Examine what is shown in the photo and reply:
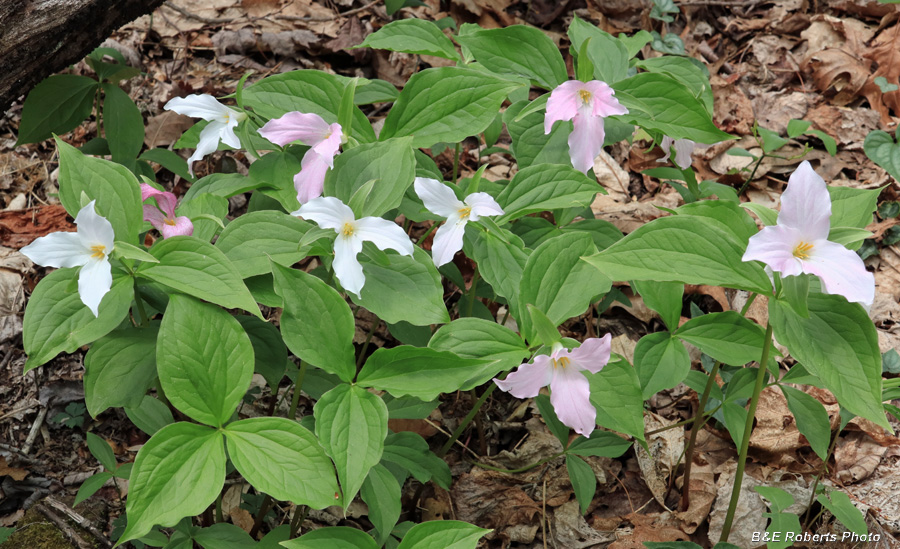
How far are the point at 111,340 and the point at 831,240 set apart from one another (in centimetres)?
162

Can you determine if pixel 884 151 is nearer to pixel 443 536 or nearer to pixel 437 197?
pixel 437 197

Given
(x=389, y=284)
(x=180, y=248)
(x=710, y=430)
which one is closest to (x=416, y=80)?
(x=389, y=284)

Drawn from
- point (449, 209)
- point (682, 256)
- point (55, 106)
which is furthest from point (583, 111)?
point (55, 106)

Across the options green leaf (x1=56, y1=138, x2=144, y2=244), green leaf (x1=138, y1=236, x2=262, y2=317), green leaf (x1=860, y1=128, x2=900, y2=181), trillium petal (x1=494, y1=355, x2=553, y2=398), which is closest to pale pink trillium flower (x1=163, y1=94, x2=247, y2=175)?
green leaf (x1=56, y1=138, x2=144, y2=244)

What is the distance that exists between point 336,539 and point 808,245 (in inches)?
45.1

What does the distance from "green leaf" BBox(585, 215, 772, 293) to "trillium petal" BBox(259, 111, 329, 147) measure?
785 mm

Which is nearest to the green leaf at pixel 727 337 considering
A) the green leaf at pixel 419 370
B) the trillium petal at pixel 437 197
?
the green leaf at pixel 419 370

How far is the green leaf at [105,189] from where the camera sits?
4.77 ft

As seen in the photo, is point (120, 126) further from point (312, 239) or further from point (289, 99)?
point (312, 239)

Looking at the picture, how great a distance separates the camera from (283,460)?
4.31 feet

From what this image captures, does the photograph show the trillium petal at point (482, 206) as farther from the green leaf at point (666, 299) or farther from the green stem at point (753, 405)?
the green stem at point (753, 405)

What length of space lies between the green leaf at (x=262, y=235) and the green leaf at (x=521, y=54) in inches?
31.2

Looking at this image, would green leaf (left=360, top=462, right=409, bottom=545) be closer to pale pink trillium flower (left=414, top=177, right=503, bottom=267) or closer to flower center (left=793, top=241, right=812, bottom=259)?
pale pink trillium flower (left=414, top=177, right=503, bottom=267)

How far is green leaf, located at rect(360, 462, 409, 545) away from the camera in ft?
5.12
